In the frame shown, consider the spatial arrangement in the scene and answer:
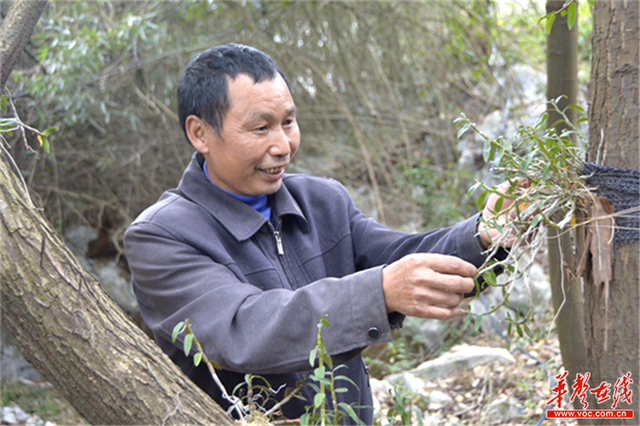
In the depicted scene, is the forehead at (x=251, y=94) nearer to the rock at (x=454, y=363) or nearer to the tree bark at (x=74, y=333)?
the tree bark at (x=74, y=333)

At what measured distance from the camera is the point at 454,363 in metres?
3.55

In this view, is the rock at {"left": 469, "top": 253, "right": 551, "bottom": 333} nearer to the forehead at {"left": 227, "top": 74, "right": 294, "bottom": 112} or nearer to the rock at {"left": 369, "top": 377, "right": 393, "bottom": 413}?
the rock at {"left": 369, "top": 377, "right": 393, "bottom": 413}

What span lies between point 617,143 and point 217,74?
47.6 inches

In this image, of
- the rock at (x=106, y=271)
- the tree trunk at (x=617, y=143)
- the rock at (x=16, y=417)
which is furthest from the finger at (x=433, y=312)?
the rock at (x=106, y=271)

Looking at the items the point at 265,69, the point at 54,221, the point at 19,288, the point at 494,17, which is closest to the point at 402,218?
the point at 494,17

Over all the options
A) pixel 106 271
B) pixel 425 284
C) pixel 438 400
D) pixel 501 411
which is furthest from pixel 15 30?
pixel 106 271

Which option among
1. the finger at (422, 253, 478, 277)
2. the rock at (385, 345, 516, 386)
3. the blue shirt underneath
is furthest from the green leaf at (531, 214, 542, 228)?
the rock at (385, 345, 516, 386)

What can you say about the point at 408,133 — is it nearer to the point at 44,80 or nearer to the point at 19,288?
the point at 44,80

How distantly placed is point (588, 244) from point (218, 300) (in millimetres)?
995

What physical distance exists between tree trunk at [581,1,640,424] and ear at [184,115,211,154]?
3.92ft

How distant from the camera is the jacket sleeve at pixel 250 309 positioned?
1.40m

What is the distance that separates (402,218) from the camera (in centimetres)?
504

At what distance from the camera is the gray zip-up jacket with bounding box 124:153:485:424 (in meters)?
1.43

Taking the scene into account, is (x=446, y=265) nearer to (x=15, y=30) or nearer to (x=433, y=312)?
(x=433, y=312)
